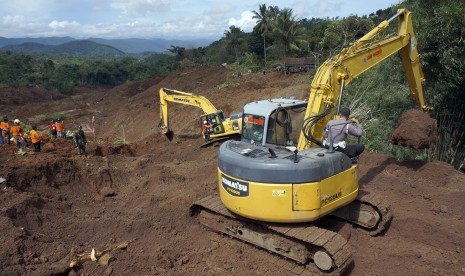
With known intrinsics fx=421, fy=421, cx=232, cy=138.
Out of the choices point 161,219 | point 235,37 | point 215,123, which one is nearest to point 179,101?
point 215,123

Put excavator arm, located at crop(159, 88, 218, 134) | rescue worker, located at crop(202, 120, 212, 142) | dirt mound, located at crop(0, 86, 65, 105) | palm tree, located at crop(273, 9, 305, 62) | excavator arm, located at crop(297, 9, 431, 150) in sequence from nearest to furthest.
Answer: excavator arm, located at crop(297, 9, 431, 150), rescue worker, located at crop(202, 120, 212, 142), excavator arm, located at crop(159, 88, 218, 134), palm tree, located at crop(273, 9, 305, 62), dirt mound, located at crop(0, 86, 65, 105)

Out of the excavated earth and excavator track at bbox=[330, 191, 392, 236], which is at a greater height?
excavator track at bbox=[330, 191, 392, 236]

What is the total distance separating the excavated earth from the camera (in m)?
6.65

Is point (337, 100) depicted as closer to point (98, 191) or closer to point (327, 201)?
point (327, 201)

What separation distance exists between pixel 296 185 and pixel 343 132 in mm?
1319

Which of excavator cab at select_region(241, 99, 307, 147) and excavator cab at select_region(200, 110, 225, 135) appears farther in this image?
excavator cab at select_region(200, 110, 225, 135)

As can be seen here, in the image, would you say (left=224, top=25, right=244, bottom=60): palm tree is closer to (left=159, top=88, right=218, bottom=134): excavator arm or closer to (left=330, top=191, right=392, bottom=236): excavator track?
(left=159, top=88, right=218, bottom=134): excavator arm

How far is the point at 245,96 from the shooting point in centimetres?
2423

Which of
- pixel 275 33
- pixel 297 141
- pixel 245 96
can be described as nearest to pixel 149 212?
pixel 297 141

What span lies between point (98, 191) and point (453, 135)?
10242 mm

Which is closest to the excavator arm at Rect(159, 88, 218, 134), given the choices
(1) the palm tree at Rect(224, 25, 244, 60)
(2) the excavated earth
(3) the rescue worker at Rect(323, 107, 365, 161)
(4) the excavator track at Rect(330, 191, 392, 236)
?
(2) the excavated earth

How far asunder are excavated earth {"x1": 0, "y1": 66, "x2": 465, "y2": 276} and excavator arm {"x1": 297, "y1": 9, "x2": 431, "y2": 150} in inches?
76.4

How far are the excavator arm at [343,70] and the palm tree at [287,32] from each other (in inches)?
1230

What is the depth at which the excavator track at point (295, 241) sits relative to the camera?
6016mm
